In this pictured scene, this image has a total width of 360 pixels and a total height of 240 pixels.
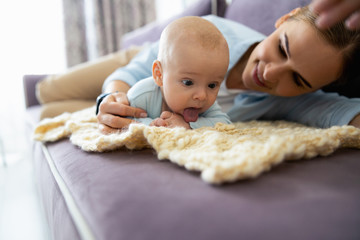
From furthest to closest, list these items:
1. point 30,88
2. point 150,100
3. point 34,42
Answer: point 34,42, point 30,88, point 150,100

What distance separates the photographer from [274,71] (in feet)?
2.52

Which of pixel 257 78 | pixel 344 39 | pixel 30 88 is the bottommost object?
pixel 30 88

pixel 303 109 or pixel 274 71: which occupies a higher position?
pixel 274 71

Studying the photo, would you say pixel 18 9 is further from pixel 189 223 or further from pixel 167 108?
pixel 189 223

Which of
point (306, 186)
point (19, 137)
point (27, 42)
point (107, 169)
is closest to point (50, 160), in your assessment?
point (107, 169)

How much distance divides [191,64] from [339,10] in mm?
299

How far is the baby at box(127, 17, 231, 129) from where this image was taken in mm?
595

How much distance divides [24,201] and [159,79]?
0.86 metres

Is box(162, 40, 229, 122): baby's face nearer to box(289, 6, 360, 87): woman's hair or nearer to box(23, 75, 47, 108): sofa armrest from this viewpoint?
box(289, 6, 360, 87): woman's hair

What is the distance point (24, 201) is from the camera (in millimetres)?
1084

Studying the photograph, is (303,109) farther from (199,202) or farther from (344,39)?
(199,202)

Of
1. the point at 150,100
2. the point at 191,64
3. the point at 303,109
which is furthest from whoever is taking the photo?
the point at 303,109

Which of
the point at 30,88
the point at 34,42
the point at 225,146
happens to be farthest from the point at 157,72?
the point at 34,42

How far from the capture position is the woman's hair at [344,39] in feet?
2.14
